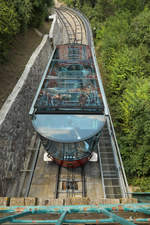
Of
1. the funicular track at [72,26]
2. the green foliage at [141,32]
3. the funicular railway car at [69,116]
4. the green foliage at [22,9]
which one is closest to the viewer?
the funicular railway car at [69,116]

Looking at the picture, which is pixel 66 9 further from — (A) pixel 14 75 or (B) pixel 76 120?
(B) pixel 76 120

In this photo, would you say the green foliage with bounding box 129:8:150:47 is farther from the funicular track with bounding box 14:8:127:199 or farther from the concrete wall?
the concrete wall

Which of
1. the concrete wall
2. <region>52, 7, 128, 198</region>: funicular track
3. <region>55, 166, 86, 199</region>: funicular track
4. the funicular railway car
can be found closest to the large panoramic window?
the funicular railway car

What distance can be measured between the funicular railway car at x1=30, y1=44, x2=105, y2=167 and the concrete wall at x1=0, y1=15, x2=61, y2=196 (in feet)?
6.06

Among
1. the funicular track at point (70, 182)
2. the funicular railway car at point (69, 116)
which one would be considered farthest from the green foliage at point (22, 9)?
the funicular track at point (70, 182)

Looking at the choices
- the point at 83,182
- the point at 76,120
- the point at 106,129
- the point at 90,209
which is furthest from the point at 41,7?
the point at 90,209

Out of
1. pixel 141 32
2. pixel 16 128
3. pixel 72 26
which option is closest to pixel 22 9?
pixel 16 128

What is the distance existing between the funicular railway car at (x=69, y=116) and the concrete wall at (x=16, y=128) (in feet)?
6.06

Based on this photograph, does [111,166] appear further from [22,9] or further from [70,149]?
[22,9]

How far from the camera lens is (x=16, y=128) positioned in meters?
8.59

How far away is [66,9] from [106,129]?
2899 centimetres

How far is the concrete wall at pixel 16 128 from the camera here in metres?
7.31

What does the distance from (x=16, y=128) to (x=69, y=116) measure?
12.4 feet

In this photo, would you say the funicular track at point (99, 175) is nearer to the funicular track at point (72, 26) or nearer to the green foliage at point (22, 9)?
the green foliage at point (22, 9)
